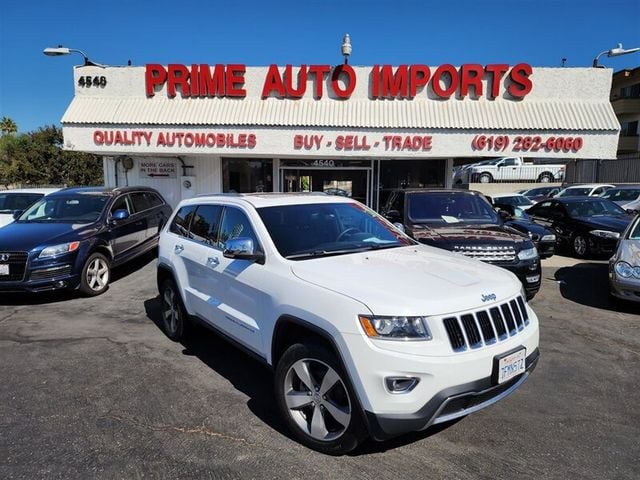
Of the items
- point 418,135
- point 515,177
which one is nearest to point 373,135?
point 418,135

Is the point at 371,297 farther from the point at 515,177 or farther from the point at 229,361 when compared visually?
the point at 515,177

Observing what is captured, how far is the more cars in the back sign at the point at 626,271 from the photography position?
6004 mm

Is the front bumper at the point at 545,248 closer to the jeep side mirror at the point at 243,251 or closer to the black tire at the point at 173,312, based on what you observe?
the black tire at the point at 173,312

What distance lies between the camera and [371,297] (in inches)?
104

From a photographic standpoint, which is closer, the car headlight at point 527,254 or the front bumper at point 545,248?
the car headlight at point 527,254

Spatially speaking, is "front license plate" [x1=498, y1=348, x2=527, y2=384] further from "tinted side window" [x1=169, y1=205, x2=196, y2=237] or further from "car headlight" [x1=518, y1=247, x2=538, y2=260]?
"tinted side window" [x1=169, y1=205, x2=196, y2=237]

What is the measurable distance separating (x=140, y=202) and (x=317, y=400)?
7.72 m

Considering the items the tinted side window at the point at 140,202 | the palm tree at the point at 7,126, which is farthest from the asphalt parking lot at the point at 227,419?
the palm tree at the point at 7,126

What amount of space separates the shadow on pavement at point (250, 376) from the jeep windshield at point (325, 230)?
3.22 ft

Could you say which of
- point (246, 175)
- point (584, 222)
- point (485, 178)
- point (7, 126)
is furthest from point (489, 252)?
point (7, 126)

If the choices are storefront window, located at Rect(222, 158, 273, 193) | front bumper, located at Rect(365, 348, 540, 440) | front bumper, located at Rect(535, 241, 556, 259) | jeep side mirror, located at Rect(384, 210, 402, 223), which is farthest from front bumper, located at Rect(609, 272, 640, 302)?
storefront window, located at Rect(222, 158, 273, 193)

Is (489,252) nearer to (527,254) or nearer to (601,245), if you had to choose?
(527,254)

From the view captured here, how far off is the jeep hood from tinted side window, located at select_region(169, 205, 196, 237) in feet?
7.15

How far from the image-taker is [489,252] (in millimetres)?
5863
